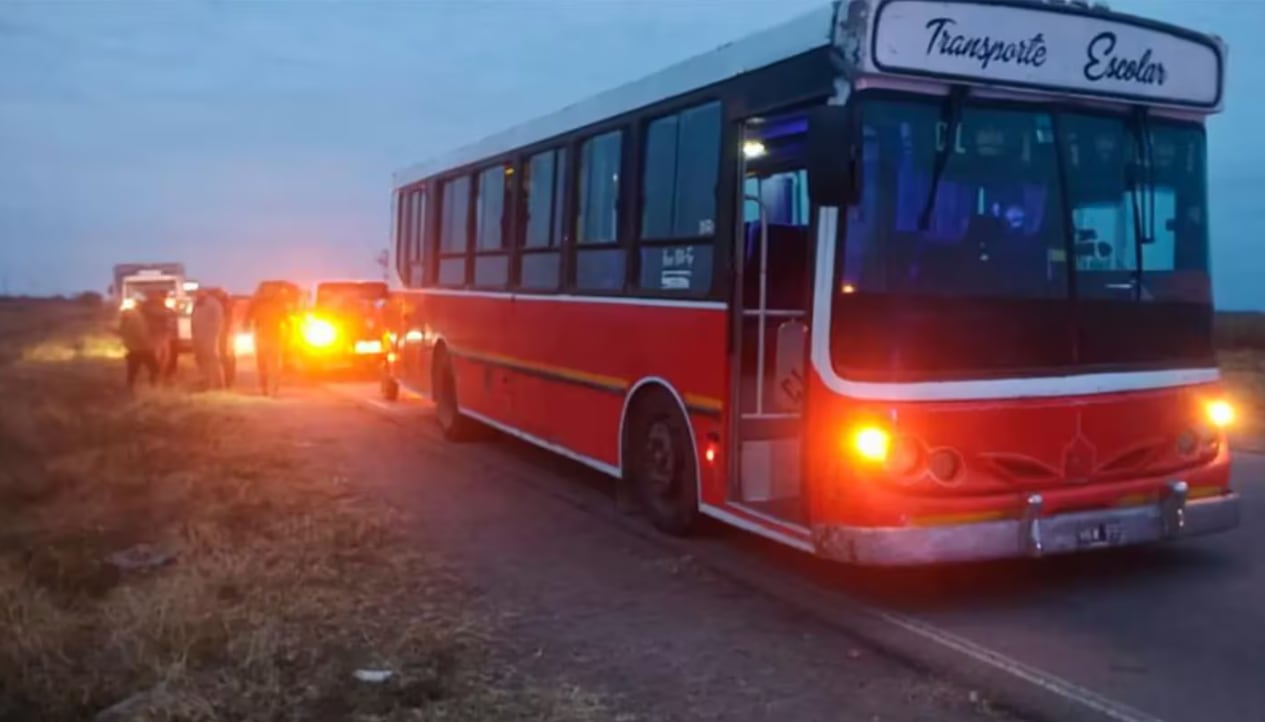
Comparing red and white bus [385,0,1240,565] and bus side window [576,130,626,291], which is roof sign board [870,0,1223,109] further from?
bus side window [576,130,626,291]

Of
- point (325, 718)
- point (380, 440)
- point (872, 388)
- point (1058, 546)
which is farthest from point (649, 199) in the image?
point (380, 440)

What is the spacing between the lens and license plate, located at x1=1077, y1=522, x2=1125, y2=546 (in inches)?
289

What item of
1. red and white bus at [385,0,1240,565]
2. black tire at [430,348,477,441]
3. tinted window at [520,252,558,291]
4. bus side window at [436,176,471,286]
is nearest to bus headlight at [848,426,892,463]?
red and white bus at [385,0,1240,565]

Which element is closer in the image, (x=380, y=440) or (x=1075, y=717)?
(x=1075, y=717)

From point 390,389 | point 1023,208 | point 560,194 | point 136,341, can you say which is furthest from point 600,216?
point 136,341

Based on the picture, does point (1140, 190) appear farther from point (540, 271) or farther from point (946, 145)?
point (540, 271)

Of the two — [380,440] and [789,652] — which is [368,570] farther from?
[380,440]

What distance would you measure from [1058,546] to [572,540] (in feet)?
12.2

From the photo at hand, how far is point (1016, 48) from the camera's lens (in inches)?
290

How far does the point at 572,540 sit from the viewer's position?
977cm

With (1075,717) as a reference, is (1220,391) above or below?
above

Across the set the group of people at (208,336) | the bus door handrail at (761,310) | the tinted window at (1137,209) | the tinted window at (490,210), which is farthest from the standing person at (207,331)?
the tinted window at (1137,209)

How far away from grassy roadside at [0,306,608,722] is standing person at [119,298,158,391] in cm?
642

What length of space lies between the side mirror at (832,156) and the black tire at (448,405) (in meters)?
8.59
